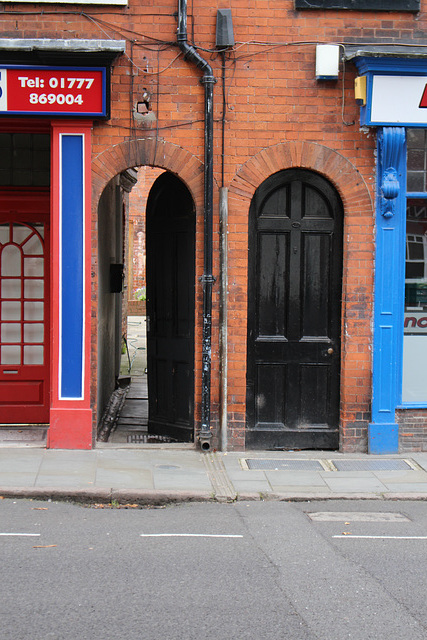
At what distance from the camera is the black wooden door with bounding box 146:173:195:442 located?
9.45m

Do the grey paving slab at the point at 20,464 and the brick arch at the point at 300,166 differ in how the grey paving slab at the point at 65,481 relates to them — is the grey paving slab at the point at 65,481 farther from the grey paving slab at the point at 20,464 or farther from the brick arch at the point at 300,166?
the brick arch at the point at 300,166

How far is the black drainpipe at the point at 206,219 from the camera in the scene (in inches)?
346

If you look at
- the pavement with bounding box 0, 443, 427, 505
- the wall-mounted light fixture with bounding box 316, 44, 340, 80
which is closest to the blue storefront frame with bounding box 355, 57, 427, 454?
the wall-mounted light fixture with bounding box 316, 44, 340, 80

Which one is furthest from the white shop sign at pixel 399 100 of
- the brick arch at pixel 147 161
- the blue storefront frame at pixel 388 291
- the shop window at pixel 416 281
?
the brick arch at pixel 147 161

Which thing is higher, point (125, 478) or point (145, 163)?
point (145, 163)

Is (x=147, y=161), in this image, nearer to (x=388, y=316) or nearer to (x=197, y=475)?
(x=388, y=316)

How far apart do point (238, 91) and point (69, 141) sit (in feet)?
6.71

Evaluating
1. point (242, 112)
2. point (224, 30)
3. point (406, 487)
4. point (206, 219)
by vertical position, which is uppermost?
point (224, 30)

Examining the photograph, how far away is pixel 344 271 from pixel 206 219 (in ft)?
5.77

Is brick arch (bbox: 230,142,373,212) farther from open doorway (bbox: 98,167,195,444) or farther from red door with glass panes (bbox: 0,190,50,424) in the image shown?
red door with glass panes (bbox: 0,190,50,424)

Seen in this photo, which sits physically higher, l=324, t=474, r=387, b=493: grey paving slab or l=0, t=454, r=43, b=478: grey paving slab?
l=0, t=454, r=43, b=478: grey paving slab

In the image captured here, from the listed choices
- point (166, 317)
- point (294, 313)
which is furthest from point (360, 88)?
point (166, 317)

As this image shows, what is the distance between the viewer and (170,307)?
31.9 feet

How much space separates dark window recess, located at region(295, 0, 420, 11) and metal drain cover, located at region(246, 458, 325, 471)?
5247mm
